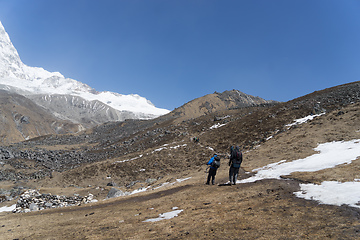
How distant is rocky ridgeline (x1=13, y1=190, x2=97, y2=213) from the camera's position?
1858 centimetres

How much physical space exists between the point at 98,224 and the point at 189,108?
83026 millimetres

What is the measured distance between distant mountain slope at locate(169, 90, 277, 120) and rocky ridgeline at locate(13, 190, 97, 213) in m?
62.6

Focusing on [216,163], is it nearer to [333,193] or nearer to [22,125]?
[333,193]

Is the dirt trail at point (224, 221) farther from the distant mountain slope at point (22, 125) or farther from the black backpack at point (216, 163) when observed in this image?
the distant mountain slope at point (22, 125)

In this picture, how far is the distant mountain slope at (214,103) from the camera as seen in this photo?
90312 mm

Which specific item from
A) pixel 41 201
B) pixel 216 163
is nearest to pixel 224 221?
pixel 216 163

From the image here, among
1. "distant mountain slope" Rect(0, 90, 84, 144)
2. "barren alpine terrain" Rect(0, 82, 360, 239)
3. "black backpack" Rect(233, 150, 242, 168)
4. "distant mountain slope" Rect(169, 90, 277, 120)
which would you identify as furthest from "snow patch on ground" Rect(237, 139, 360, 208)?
"distant mountain slope" Rect(0, 90, 84, 144)

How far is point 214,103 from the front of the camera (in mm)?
102438

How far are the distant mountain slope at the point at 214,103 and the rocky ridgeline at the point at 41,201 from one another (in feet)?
205

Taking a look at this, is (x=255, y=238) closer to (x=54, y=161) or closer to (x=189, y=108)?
(x=54, y=161)

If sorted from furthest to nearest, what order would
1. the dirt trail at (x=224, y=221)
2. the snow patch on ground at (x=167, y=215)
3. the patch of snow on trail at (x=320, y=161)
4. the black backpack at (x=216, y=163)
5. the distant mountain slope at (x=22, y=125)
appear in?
the distant mountain slope at (x=22, y=125), the black backpack at (x=216, y=163), the patch of snow on trail at (x=320, y=161), the snow patch on ground at (x=167, y=215), the dirt trail at (x=224, y=221)

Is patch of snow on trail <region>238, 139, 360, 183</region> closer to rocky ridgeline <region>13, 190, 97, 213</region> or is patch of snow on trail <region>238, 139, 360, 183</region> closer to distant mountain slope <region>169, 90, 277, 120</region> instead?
rocky ridgeline <region>13, 190, 97, 213</region>

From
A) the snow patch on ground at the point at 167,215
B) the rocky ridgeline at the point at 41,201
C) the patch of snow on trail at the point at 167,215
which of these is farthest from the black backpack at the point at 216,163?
the rocky ridgeline at the point at 41,201

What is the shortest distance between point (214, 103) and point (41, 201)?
89.7 metres
